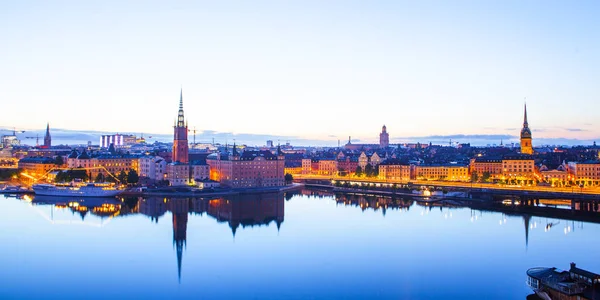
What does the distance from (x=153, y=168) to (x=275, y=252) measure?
19739 millimetres

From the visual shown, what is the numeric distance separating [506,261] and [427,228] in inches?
179

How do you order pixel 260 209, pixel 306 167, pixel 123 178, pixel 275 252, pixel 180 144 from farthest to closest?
pixel 306 167 → pixel 180 144 → pixel 123 178 → pixel 260 209 → pixel 275 252

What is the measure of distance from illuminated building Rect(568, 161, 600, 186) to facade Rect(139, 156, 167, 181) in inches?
880

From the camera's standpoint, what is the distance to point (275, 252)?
44.2ft

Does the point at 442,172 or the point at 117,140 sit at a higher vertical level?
the point at 117,140

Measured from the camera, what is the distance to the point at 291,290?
1026 centimetres

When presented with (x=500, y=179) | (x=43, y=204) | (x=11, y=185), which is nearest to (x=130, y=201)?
(x=43, y=204)

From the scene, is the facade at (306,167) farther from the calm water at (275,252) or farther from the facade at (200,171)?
the calm water at (275,252)

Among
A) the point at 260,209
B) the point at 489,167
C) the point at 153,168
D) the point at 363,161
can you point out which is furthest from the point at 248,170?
the point at 489,167

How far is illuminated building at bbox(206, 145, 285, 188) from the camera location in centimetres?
2809

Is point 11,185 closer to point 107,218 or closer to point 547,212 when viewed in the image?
point 107,218

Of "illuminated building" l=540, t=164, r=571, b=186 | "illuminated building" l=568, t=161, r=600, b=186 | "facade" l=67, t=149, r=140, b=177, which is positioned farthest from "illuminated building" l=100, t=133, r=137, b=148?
"illuminated building" l=568, t=161, r=600, b=186

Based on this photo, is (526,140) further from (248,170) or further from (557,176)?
(248,170)

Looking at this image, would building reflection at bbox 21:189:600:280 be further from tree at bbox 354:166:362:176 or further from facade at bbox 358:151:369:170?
facade at bbox 358:151:369:170
